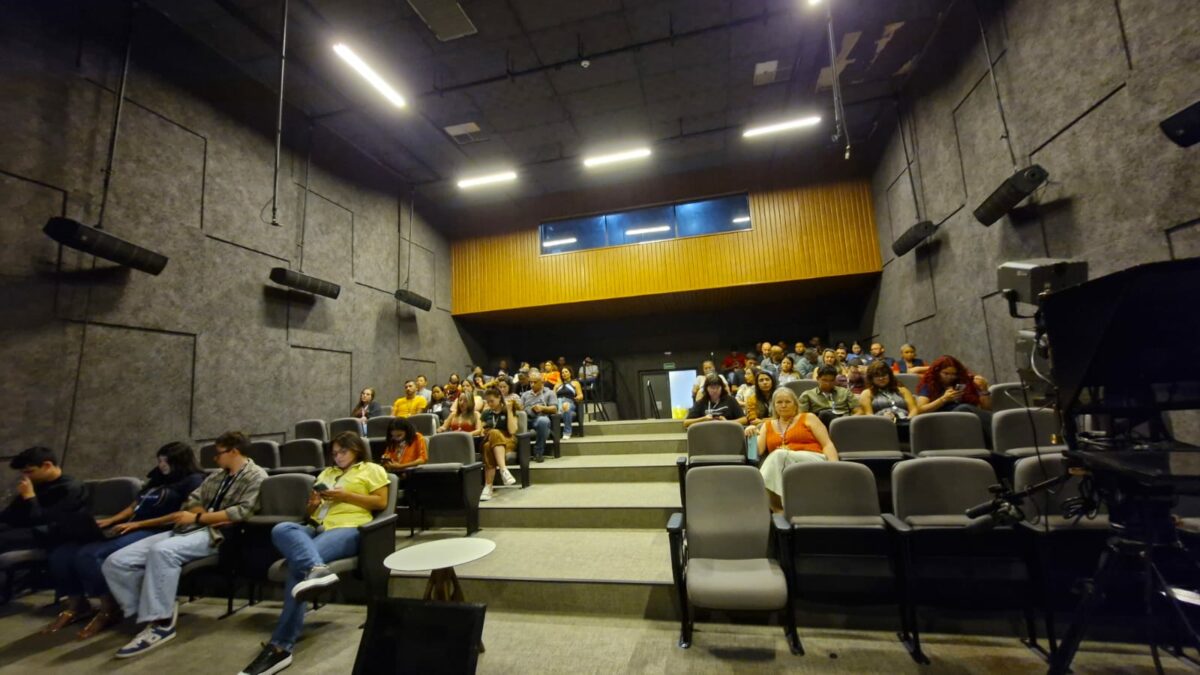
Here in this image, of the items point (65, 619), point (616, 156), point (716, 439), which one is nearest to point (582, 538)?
point (716, 439)

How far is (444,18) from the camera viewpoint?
453cm

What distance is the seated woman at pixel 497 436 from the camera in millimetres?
4539

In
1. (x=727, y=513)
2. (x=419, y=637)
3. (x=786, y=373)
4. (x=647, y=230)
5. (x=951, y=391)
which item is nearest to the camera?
(x=419, y=637)

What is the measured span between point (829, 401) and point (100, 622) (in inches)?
213

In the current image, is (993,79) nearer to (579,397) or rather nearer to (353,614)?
(579,397)

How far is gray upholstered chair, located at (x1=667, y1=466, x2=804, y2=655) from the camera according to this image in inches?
83.4

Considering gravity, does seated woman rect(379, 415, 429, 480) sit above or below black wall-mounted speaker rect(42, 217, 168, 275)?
below

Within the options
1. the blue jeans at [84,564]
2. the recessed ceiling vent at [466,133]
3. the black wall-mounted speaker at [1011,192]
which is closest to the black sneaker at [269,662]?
the blue jeans at [84,564]

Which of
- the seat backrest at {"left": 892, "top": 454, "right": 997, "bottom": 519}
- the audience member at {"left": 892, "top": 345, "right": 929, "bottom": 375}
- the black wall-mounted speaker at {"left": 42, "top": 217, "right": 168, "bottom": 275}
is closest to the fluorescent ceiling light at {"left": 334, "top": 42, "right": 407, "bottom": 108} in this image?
the black wall-mounted speaker at {"left": 42, "top": 217, "right": 168, "bottom": 275}

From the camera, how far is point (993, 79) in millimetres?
4238

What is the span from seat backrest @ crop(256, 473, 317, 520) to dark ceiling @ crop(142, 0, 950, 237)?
4.47 m

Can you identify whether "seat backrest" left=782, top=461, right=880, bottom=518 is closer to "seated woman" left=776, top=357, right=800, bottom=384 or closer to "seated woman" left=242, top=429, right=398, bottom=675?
"seated woman" left=242, top=429, right=398, bottom=675

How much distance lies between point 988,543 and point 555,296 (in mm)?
Result: 7412

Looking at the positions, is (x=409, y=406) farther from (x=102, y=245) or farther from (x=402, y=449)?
(x=102, y=245)
